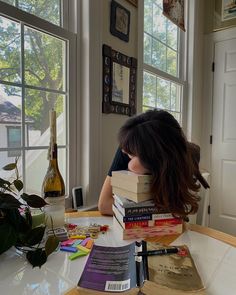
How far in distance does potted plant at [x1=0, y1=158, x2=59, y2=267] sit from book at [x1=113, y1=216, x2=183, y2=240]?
24 centimetres

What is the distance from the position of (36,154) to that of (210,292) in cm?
105

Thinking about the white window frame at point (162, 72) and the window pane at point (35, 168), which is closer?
the window pane at point (35, 168)

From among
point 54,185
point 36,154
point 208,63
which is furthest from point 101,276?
point 208,63

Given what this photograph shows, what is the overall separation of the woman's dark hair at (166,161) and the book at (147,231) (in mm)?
49

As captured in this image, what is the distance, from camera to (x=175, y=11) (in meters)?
2.49

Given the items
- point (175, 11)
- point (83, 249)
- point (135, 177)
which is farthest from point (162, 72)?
point (83, 249)

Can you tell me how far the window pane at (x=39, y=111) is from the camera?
4.35ft

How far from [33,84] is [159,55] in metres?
1.40

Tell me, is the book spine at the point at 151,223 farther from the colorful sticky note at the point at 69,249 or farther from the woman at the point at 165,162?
the colorful sticky note at the point at 69,249

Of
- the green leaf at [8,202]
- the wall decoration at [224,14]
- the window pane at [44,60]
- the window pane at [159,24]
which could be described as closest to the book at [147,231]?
the green leaf at [8,202]

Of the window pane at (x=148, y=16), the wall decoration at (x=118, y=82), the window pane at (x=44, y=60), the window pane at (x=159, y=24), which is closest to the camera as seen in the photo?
the window pane at (x=44, y=60)

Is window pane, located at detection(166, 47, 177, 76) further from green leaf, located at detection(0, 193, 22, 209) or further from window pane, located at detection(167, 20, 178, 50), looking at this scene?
green leaf, located at detection(0, 193, 22, 209)

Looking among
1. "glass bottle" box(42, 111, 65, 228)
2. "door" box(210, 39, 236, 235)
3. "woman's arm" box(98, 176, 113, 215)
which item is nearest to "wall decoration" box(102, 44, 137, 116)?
"woman's arm" box(98, 176, 113, 215)

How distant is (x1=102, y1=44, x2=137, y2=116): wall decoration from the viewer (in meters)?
1.63
